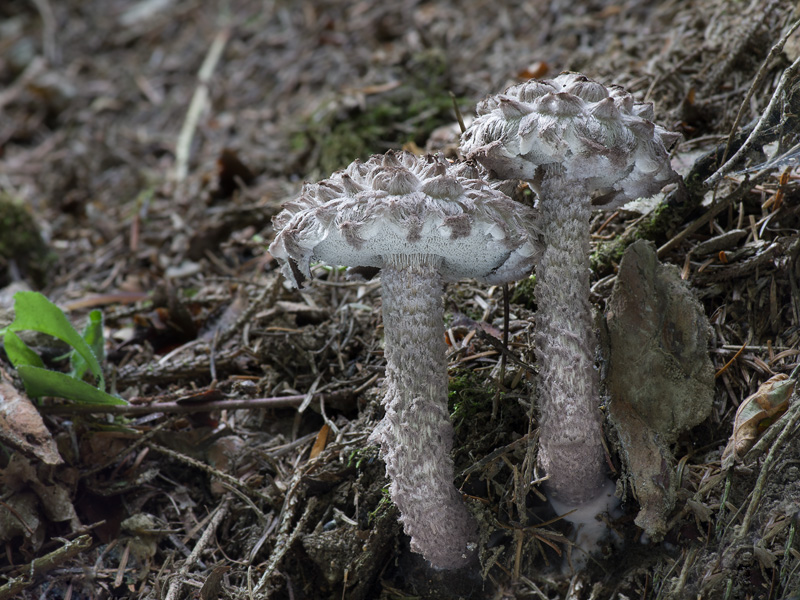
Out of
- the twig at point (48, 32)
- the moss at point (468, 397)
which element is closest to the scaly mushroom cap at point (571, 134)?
the moss at point (468, 397)

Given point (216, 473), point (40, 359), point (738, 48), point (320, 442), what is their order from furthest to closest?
point (738, 48) < point (40, 359) < point (320, 442) < point (216, 473)

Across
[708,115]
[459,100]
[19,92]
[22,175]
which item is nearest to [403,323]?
[708,115]

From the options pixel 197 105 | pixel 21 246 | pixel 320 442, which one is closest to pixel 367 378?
pixel 320 442

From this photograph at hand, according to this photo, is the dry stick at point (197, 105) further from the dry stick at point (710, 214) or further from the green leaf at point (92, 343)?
the dry stick at point (710, 214)

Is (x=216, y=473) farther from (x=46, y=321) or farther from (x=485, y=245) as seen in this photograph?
(x=485, y=245)

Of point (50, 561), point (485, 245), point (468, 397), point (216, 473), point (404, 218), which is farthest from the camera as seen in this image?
point (216, 473)

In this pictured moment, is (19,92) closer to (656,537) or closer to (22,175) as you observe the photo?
(22,175)

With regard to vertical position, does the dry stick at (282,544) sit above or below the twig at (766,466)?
below
